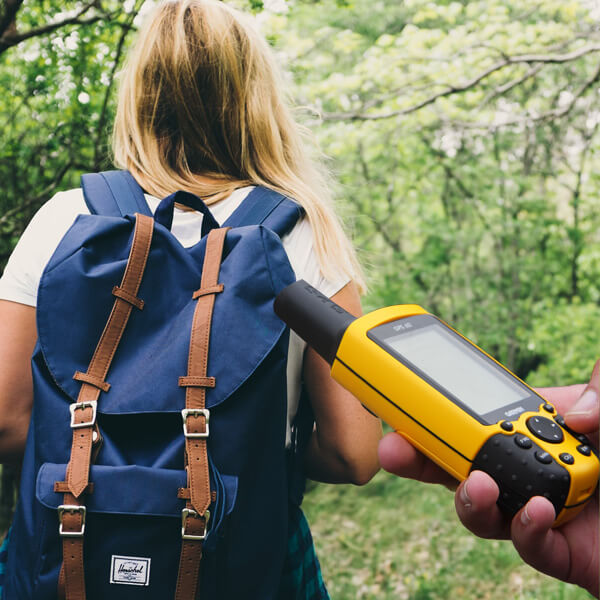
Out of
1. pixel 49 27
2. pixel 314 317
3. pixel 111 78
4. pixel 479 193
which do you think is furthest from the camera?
pixel 479 193

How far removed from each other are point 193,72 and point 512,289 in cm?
695

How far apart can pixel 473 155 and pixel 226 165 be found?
22.2 ft

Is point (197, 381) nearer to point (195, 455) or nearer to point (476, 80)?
point (195, 455)

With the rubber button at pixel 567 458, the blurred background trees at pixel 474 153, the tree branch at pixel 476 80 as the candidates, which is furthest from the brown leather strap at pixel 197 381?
the tree branch at pixel 476 80

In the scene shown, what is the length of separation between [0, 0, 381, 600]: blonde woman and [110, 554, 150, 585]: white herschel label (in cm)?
38

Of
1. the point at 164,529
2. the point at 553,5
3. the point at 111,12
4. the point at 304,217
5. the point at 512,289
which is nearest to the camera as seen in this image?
the point at 164,529

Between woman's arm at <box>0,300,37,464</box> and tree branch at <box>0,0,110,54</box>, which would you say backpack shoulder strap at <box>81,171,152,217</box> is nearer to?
woman's arm at <box>0,300,37,464</box>

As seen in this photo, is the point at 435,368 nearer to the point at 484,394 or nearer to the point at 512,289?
the point at 484,394

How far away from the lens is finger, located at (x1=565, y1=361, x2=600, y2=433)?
3.31ft

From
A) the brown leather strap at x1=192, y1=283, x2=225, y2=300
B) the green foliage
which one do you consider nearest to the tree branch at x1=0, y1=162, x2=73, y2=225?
the brown leather strap at x1=192, y1=283, x2=225, y2=300

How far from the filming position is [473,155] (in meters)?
7.77

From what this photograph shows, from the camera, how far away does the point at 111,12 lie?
2814mm

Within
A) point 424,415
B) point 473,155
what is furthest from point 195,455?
point 473,155


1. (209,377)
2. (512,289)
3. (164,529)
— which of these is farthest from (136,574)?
(512,289)
